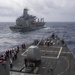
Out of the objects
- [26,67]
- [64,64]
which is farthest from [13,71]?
[64,64]

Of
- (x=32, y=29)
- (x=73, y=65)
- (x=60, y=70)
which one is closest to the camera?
(x=60, y=70)

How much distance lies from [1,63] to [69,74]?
15.8 metres

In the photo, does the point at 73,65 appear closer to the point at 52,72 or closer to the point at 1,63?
the point at 52,72

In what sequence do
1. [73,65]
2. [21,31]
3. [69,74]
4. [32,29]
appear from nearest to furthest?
[69,74] → [73,65] → [21,31] → [32,29]

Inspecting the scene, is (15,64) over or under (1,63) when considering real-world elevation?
under

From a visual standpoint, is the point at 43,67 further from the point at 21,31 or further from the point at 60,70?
the point at 21,31

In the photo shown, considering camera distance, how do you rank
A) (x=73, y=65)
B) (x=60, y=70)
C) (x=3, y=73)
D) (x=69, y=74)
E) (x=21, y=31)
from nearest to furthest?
(x=3, y=73) → (x=69, y=74) → (x=60, y=70) → (x=73, y=65) → (x=21, y=31)

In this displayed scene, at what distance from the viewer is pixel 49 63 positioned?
106 ft

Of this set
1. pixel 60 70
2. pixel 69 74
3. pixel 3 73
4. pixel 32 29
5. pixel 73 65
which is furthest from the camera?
pixel 32 29

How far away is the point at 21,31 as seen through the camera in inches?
5295

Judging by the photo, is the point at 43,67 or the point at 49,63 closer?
the point at 43,67

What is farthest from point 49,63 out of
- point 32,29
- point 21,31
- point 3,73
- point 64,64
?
point 32,29

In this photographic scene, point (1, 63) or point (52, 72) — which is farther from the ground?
point (1, 63)

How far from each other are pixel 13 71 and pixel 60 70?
7.88 meters
